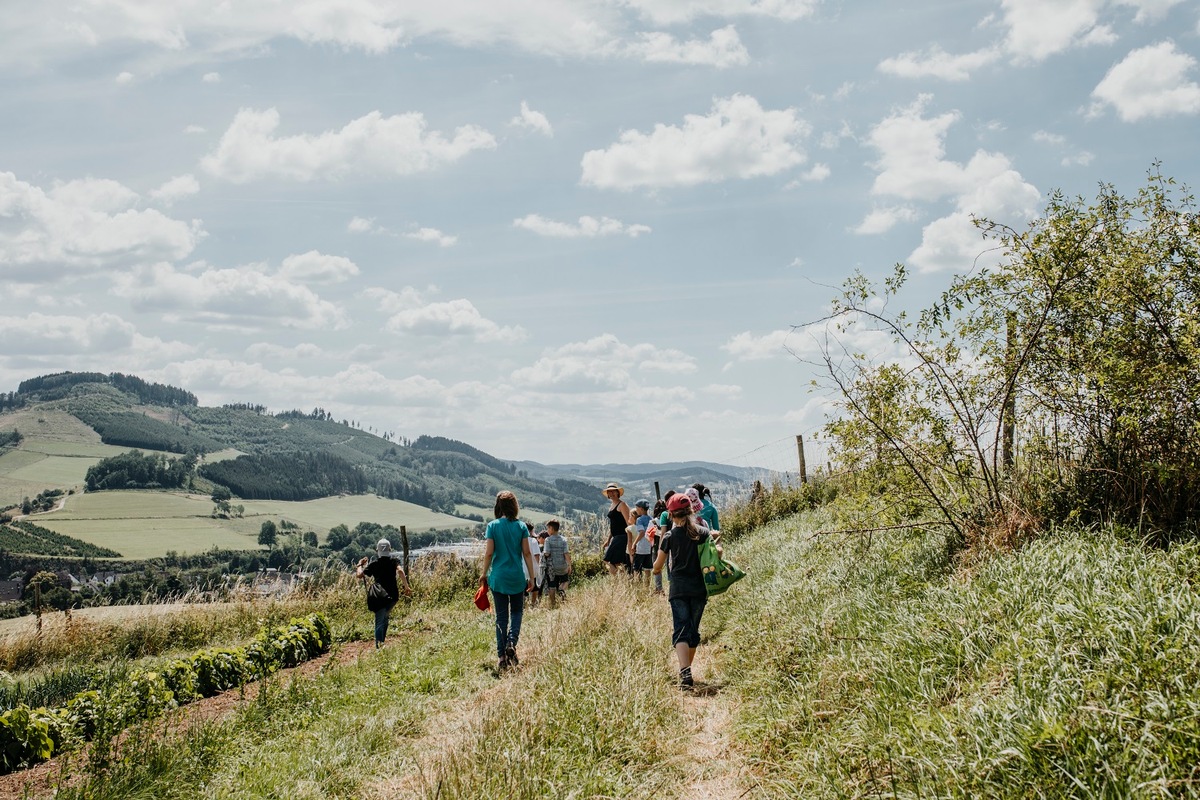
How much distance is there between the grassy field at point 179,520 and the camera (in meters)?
111

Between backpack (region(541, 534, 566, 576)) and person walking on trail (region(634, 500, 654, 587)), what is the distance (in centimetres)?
159

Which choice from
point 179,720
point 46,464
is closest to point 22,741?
point 179,720

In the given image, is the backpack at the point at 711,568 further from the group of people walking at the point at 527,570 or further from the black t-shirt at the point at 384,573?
the black t-shirt at the point at 384,573

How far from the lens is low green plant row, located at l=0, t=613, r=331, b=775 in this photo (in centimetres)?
592

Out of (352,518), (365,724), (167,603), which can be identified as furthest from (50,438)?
(365,724)

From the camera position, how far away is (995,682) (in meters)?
3.82

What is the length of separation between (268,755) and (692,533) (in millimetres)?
4005

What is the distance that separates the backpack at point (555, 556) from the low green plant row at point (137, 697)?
4200mm

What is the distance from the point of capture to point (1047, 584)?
4566 mm

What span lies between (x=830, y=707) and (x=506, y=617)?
4209mm

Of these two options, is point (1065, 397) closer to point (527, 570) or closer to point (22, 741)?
point (527, 570)

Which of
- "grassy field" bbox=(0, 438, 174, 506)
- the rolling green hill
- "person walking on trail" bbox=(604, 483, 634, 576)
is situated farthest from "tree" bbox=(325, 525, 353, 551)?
"person walking on trail" bbox=(604, 483, 634, 576)

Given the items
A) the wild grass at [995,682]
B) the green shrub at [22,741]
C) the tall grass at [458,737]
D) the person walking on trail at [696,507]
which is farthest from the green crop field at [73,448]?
the wild grass at [995,682]

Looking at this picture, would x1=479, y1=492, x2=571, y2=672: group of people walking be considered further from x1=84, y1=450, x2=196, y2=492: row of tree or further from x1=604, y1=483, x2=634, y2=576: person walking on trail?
x1=84, y1=450, x2=196, y2=492: row of tree
